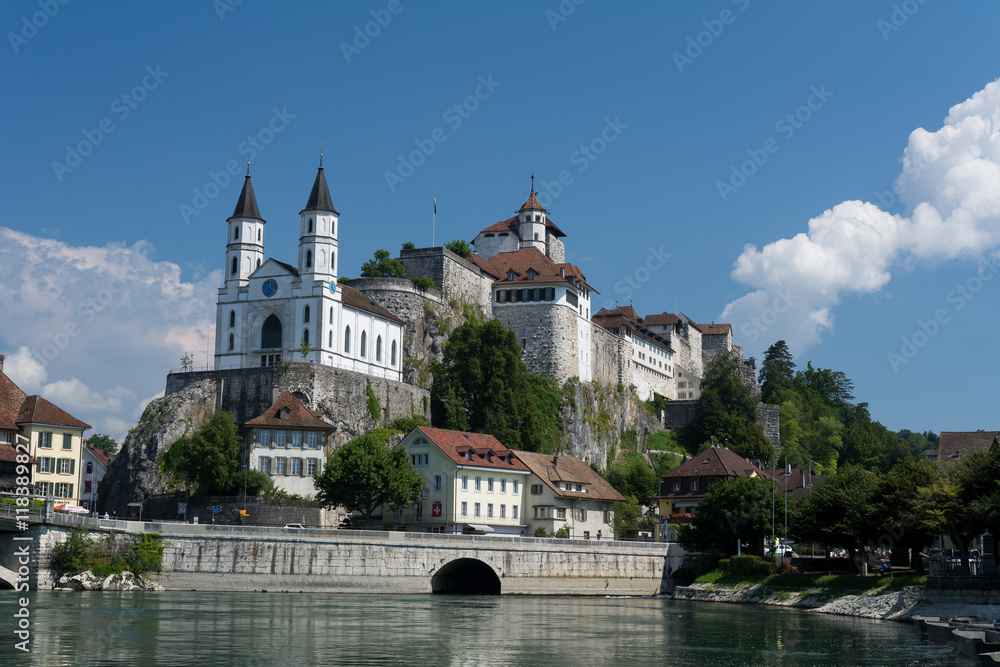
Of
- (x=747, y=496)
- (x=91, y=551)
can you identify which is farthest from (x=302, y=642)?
(x=747, y=496)

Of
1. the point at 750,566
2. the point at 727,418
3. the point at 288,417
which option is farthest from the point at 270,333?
the point at 727,418

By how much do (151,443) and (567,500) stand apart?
1226 inches

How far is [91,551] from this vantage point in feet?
193

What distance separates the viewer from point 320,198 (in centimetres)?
9669

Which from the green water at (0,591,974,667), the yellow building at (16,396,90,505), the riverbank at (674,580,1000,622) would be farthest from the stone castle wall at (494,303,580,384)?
the green water at (0,591,974,667)

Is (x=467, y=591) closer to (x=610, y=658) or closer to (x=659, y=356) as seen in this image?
(x=610, y=658)

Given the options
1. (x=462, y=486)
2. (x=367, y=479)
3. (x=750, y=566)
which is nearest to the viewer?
(x=750, y=566)

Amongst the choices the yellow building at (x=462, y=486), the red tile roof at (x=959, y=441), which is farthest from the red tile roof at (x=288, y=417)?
the red tile roof at (x=959, y=441)

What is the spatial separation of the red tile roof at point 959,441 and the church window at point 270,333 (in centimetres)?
5276

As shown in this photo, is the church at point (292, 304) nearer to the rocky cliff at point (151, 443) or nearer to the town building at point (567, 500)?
the rocky cliff at point (151, 443)

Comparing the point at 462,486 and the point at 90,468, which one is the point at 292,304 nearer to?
the point at 462,486

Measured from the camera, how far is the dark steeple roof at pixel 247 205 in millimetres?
99238

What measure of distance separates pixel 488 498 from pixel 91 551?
31.7m

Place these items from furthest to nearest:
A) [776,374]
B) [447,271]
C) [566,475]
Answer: [776,374], [447,271], [566,475]
